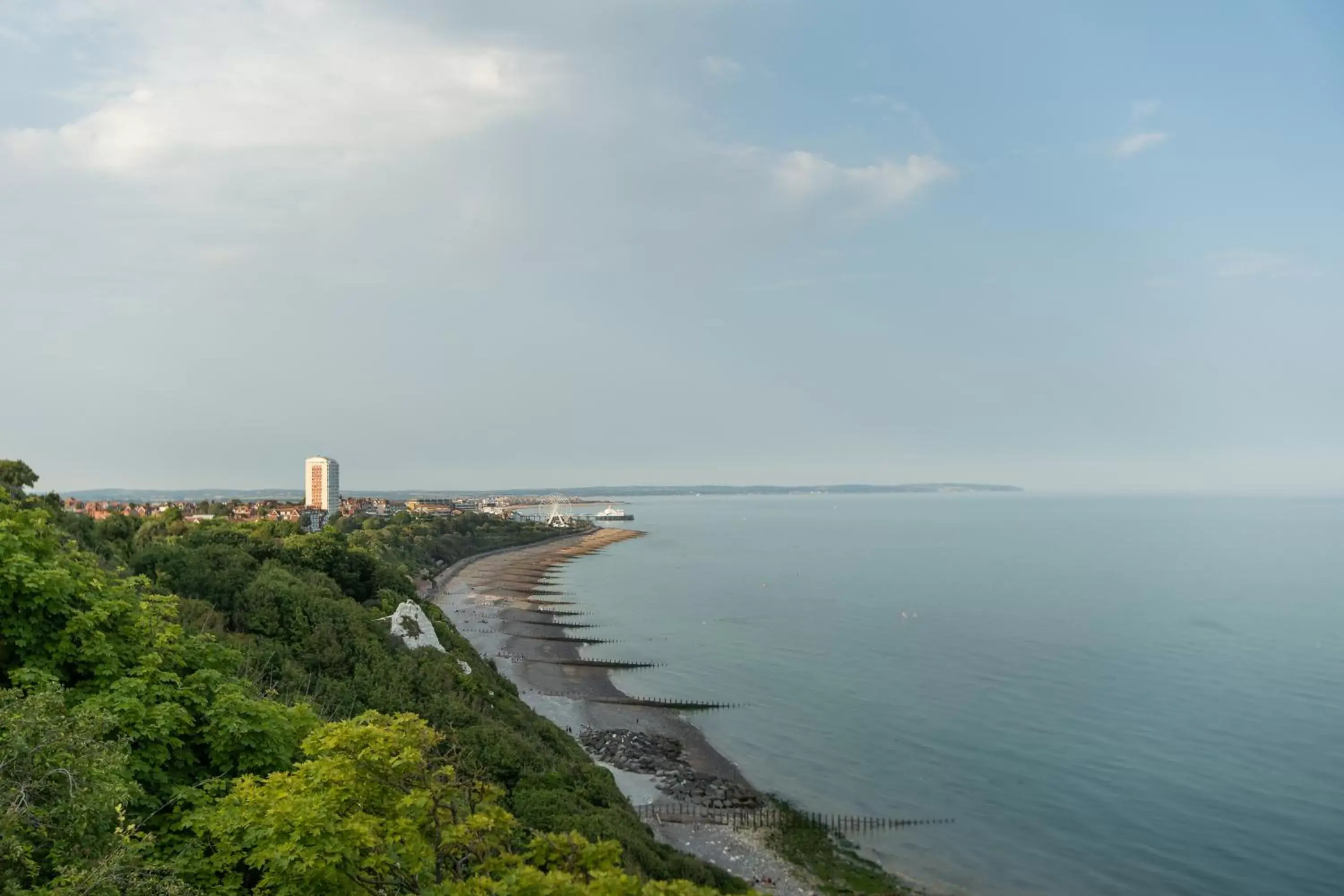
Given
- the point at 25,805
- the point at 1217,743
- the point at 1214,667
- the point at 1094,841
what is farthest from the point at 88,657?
the point at 1214,667

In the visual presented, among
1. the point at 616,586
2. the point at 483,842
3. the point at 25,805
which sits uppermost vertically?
the point at 25,805

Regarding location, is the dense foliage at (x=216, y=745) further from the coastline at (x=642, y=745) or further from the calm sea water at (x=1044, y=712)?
the calm sea water at (x=1044, y=712)

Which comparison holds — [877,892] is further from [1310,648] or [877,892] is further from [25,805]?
[1310,648]

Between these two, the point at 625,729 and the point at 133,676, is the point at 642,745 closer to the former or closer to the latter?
the point at 625,729

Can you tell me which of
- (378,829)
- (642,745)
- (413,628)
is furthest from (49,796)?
(642,745)

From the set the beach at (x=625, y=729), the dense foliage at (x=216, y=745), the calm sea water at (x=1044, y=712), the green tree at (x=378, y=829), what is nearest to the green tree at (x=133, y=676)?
the dense foliage at (x=216, y=745)

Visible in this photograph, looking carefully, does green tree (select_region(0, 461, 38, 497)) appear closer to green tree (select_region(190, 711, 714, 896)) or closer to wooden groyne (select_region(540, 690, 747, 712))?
wooden groyne (select_region(540, 690, 747, 712))
